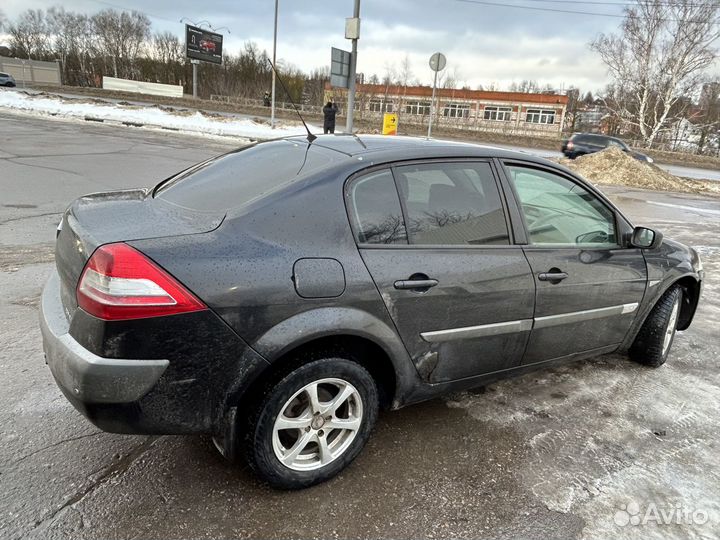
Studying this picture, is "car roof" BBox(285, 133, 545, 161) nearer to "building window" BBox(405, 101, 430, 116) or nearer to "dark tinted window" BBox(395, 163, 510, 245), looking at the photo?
"dark tinted window" BBox(395, 163, 510, 245)

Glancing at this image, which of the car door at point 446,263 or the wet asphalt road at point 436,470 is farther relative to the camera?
the car door at point 446,263

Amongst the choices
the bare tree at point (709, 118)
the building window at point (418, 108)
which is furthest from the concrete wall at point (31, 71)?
the bare tree at point (709, 118)

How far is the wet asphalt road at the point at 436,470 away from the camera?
218 centimetres

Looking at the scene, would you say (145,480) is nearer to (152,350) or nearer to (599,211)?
(152,350)

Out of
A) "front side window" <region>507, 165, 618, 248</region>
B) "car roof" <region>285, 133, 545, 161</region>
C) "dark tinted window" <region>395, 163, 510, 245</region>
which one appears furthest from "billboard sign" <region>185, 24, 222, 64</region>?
"dark tinted window" <region>395, 163, 510, 245</region>

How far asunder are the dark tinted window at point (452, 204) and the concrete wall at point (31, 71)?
264 feet

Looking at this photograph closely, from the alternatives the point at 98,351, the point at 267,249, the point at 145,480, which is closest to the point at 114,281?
the point at 98,351

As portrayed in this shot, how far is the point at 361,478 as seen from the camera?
250 centimetres

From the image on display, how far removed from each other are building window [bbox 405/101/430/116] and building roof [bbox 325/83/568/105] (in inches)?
68.7

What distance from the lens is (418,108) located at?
161 feet

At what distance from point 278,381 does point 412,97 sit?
53514mm

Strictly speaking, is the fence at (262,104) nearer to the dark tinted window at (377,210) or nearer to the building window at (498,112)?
the building window at (498,112)

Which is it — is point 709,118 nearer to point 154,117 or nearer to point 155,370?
point 154,117

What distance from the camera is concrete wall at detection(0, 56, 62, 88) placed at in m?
69.3
